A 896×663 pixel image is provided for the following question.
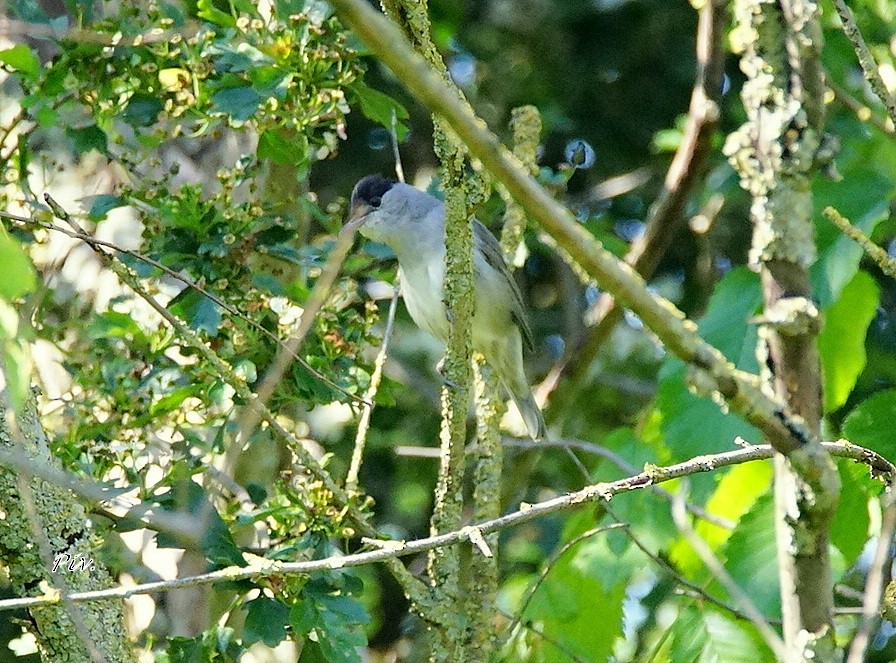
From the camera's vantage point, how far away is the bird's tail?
15.4ft

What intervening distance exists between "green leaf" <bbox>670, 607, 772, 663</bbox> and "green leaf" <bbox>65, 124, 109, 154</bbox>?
196cm

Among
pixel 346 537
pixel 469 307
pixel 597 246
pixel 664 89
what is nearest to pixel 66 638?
pixel 346 537

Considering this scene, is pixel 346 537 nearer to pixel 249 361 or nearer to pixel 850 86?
pixel 249 361

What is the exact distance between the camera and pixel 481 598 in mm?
2848

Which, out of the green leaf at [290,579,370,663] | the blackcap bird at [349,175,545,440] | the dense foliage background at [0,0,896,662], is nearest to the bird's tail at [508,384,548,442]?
the blackcap bird at [349,175,545,440]

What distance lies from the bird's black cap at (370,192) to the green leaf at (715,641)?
2506 mm

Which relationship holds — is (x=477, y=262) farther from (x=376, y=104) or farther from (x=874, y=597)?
(x=874, y=597)

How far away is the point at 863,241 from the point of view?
1562 mm

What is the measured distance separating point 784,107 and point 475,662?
1764 mm

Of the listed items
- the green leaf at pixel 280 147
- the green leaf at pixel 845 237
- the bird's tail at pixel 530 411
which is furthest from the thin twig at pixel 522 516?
the bird's tail at pixel 530 411

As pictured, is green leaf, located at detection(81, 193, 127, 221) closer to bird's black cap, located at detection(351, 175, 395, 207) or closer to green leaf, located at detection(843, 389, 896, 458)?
bird's black cap, located at detection(351, 175, 395, 207)

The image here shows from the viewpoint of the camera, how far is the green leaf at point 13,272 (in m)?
1.29

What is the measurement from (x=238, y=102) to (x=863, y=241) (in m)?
1.76

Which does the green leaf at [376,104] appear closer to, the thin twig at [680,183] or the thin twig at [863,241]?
the thin twig at [680,183]
